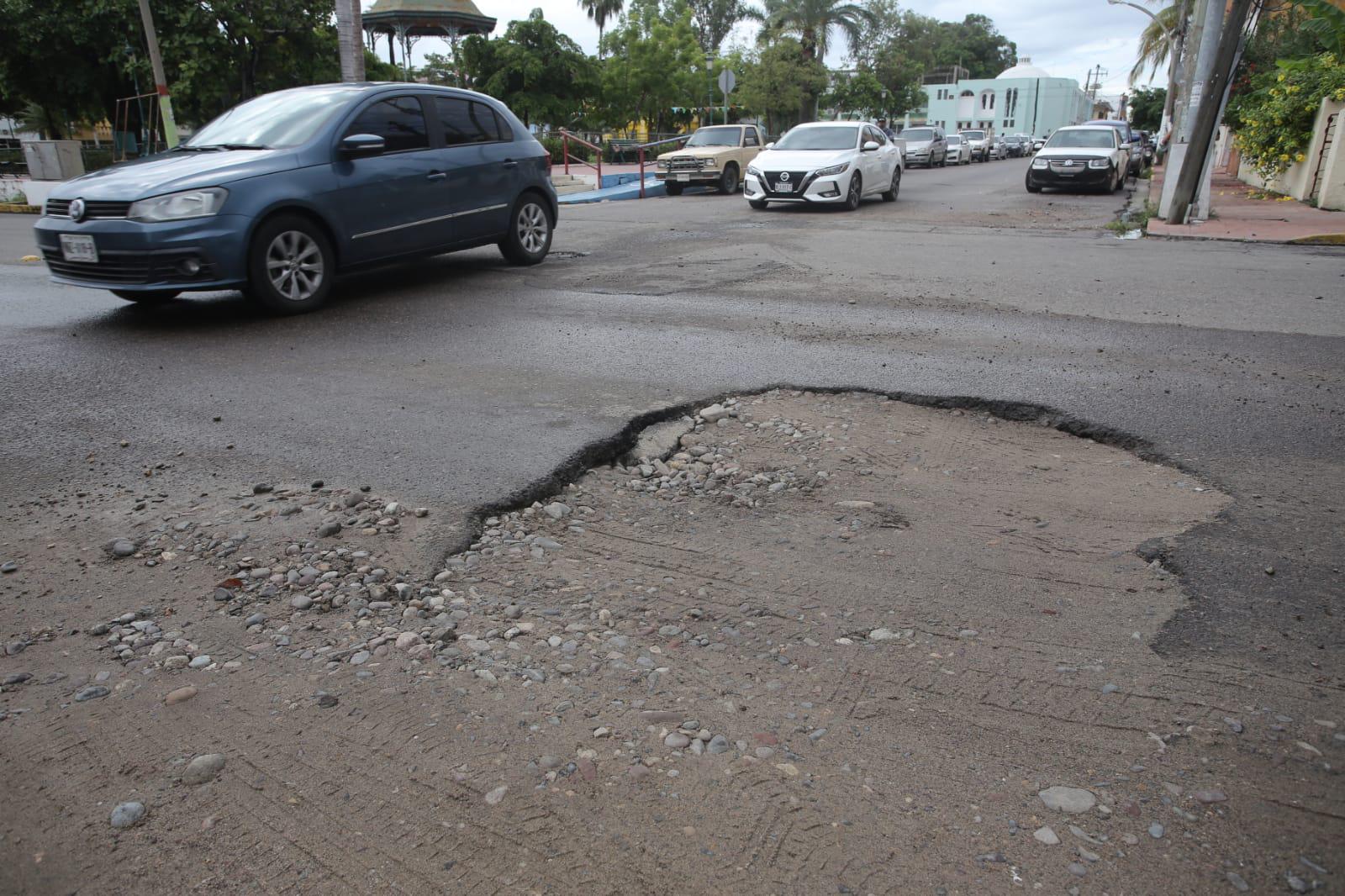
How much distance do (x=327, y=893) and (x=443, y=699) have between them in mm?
691

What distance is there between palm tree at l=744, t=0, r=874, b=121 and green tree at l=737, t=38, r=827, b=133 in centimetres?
46

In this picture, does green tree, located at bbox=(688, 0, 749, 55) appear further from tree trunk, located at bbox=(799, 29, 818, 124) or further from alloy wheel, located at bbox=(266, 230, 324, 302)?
alloy wheel, located at bbox=(266, 230, 324, 302)

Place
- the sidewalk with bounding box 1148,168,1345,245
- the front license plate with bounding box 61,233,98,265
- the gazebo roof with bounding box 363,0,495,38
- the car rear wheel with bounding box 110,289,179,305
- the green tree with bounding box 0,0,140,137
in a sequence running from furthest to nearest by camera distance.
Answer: the gazebo roof with bounding box 363,0,495,38 < the green tree with bounding box 0,0,140,137 < the sidewalk with bounding box 1148,168,1345,245 < the car rear wheel with bounding box 110,289,179,305 < the front license plate with bounding box 61,233,98,265

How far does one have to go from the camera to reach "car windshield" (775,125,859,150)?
16844mm

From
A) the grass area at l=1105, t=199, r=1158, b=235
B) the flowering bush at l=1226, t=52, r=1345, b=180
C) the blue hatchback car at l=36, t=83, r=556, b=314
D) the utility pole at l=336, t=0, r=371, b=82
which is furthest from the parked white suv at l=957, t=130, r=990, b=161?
the blue hatchback car at l=36, t=83, r=556, b=314

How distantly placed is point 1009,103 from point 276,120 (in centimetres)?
8779

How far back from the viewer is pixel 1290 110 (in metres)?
17.5

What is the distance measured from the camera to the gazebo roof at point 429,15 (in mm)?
32969

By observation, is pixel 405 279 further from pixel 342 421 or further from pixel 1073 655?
pixel 1073 655

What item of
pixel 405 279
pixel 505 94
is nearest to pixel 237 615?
pixel 405 279

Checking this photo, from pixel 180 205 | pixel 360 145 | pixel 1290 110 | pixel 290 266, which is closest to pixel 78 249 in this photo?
pixel 180 205

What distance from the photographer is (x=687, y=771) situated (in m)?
2.32

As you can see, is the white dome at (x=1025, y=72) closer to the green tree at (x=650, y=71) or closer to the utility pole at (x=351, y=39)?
the green tree at (x=650, y=71)

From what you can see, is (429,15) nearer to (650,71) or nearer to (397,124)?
(650,71)
